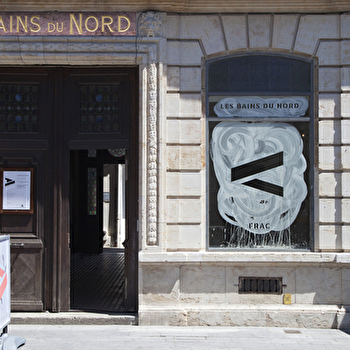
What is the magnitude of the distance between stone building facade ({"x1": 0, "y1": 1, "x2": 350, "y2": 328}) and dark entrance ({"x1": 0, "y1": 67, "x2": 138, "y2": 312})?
10cm

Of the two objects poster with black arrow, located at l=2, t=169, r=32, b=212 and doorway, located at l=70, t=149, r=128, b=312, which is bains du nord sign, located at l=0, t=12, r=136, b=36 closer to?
poster with black arrow, located at l=2, t=169, r=32, b=212

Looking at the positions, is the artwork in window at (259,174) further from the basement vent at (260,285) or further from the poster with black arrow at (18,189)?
the poster with black arrow at (18,189)

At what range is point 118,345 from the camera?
6.04 m

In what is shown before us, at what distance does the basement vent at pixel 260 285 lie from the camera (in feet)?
23.0

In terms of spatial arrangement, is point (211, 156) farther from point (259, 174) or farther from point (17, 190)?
point (17, 190)

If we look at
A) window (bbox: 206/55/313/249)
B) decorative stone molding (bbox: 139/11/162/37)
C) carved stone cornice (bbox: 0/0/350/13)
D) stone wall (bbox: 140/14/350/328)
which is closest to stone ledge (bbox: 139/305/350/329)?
stone wall (bbox: 140/14/350/328)

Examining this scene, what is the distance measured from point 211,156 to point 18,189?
3.46 m

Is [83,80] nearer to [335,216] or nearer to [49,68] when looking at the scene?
[49,68]

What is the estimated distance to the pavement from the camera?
6.00 metres

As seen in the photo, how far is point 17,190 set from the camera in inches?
286

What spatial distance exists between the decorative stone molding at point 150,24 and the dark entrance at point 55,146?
72cm

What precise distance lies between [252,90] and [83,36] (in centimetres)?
306

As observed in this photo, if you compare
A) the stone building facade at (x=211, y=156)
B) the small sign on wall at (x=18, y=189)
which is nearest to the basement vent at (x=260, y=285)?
the stone building facade at (x=211, y=156)

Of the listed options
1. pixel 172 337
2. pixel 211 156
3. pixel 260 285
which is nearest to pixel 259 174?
pixel 211 156
